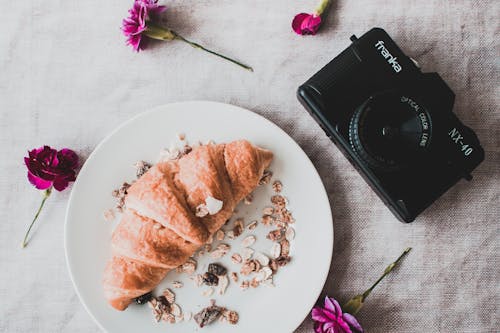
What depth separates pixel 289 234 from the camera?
4.20 feet

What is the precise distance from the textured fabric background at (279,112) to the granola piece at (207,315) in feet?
0.87

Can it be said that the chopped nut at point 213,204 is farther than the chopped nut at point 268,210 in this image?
No

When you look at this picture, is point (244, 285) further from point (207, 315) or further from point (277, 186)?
point (277, 186)

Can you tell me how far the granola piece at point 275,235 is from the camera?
50.3 inches

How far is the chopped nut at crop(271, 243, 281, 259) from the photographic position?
4.19 ft

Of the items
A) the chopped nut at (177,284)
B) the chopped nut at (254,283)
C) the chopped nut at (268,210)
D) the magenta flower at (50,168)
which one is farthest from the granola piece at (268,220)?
the magenta flower at (50,168)

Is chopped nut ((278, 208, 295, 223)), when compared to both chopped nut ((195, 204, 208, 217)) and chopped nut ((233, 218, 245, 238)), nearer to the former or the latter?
chopped nut ((233, 218, 245, 238))

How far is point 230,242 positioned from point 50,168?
43cm

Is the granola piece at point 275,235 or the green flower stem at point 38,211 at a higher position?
the granola piece at point 275,235

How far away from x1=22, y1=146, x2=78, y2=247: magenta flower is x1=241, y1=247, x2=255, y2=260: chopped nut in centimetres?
42

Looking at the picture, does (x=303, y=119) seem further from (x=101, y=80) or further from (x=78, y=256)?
(x=78, y=256)

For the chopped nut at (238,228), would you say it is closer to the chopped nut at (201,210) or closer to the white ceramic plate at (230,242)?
the white ceramic plate at (230,242)

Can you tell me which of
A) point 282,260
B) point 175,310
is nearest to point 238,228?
point 282,260

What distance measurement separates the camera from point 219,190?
116cm
